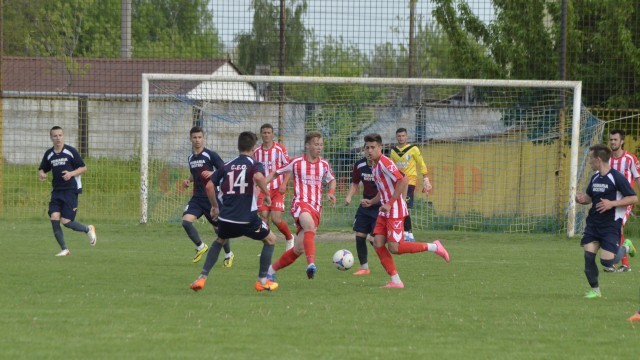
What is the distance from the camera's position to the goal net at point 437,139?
67.5ft

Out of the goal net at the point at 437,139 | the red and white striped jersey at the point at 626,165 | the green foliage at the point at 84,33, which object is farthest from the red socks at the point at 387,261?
the green foliage at the point at 84,33

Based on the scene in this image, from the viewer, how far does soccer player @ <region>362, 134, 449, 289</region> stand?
11570 millimetres

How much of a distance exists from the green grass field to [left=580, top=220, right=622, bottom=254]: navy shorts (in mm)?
583

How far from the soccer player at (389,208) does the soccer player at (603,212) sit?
6.78ft

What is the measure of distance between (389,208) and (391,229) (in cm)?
29

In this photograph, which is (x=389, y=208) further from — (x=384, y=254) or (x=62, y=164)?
(x=62, y=164)

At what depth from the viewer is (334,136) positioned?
825 inches

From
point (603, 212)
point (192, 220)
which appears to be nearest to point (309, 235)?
point (192, 220)

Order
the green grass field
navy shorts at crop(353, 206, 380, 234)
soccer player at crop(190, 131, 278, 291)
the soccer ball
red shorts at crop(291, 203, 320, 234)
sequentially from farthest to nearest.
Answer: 1. navy shorts at crop(353, 206, 380, 234)
2. the soccer ball
3. red shorts at crop(291, 203, 320, 234)
4. soccer player at crop(190, 131, 278, 291)
5. the green grass field

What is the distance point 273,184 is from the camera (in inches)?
598

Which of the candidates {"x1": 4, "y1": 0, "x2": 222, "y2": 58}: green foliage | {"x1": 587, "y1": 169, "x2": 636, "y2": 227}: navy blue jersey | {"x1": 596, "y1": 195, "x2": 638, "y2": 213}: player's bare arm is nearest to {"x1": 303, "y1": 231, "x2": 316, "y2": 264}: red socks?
{"x1": 587, "y1": 169, "x2": 636, "y2": 227}: navy blue jersey

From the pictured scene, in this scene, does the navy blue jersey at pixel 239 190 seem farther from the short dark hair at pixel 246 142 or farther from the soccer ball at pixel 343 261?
the soccer ball at pixel 343 261

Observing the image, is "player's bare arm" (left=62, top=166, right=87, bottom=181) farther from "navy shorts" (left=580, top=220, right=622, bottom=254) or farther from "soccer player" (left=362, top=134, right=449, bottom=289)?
"navy shorts" (left=580, top=220, right=622, bottom=254)

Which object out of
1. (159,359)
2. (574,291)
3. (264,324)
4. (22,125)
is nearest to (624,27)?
(574,291)
